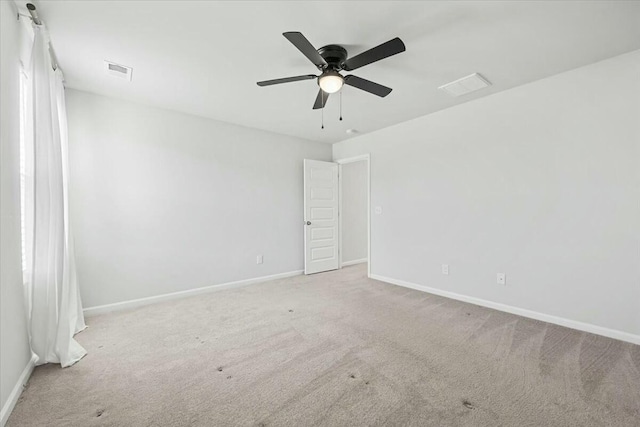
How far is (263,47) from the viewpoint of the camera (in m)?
2.27

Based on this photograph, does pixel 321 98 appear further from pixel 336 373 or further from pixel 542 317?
pixel 542 317

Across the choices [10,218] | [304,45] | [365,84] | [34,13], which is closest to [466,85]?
[365,84]

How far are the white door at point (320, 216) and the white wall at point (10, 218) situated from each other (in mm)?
3553

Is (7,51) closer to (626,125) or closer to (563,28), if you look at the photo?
(563,28)

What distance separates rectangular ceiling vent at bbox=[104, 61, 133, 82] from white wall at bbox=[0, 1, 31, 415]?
2.03ft

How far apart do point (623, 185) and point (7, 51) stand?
15.8ft

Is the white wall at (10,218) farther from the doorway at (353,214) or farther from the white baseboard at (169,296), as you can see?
the doorway at (353,214)

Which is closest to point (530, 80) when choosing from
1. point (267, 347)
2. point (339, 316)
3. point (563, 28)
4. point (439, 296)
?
point (563, 28)

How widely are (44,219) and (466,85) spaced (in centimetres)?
400

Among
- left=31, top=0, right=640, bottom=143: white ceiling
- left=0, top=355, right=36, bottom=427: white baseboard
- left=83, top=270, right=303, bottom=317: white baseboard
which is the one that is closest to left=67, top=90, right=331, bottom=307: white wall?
left=83, top=270, right=303, bottom=317: white baseboard

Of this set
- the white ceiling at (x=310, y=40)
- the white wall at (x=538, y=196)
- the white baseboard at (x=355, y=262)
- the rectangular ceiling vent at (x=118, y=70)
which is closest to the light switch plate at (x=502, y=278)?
the white wall at (x=538, y=196)

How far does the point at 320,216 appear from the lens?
512cm

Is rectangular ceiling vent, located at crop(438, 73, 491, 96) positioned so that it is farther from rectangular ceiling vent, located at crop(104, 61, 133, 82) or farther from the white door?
rectangular ceiling vent, located at crop(104, 61, 133, 82)

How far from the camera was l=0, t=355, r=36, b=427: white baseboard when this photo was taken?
1.54m
